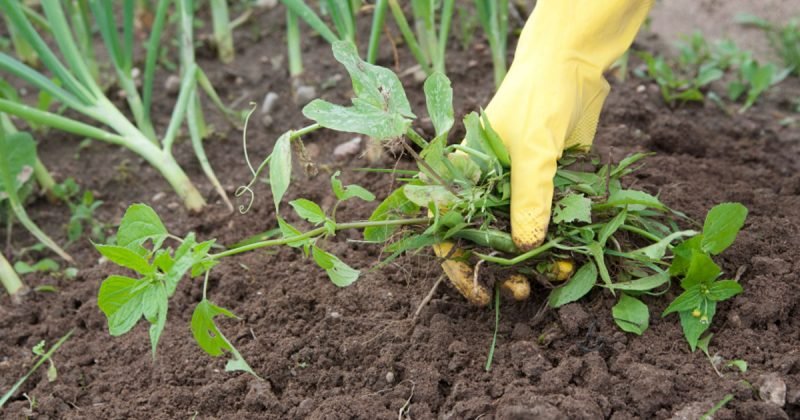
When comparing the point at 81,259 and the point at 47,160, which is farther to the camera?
the point at 47,160

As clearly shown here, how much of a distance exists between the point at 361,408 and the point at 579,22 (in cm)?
74

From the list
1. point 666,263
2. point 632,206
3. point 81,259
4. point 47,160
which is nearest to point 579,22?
point 632,206

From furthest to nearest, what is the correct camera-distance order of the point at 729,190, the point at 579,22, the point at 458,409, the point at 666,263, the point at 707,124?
the point at 707,124 → the point at 729,190 → the point at 579,22 → the point at 666,263 → the point at 458,409

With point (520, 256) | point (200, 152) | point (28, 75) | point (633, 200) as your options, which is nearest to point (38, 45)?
point (28, 75)

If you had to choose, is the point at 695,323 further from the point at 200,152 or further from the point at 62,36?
the point at 62,36

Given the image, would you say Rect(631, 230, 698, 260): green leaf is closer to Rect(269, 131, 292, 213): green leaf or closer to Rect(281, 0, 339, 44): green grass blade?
Rect(269, 131, 292, 213): green leaf

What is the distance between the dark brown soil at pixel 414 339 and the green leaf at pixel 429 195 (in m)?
0.23

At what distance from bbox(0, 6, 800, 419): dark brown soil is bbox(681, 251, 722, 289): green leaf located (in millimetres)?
77

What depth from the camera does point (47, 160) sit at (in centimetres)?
229

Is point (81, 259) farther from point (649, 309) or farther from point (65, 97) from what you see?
point (649, 309)

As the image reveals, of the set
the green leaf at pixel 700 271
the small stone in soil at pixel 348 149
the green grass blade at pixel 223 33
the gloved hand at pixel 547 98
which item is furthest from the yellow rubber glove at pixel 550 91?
the green grass blade at pixel 223 33

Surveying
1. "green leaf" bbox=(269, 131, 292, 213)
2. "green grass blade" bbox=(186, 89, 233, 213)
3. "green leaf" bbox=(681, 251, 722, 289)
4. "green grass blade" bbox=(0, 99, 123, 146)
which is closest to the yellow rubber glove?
"green leaf" bbox=(681, 251, 722, 289)

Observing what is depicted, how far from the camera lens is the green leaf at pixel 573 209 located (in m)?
1.36

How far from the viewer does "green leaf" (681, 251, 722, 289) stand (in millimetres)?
1326
